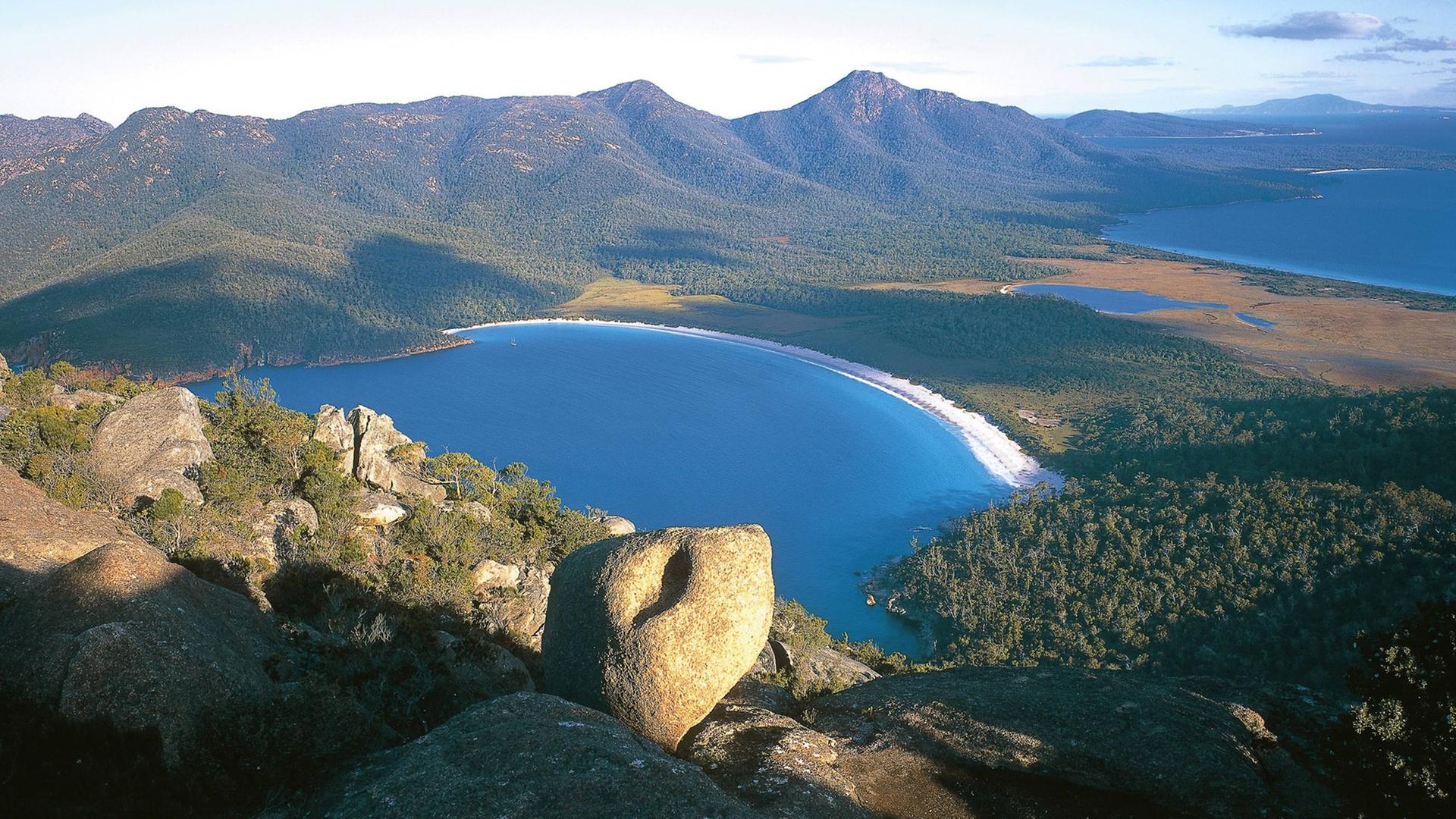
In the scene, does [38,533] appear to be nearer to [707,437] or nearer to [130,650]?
[130,650]

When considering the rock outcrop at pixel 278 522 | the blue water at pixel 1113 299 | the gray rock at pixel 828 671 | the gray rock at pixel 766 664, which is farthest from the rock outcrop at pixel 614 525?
the blue water at pixel 1113 299

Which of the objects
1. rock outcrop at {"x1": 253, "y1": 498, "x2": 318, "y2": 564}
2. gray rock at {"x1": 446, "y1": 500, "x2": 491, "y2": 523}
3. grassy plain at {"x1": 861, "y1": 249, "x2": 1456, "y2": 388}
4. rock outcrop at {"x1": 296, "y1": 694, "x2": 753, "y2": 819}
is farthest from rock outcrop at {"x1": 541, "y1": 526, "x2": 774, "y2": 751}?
grassy plain at {"x1": 861, "y1": 249, "x2": 1456, "y2": 388}

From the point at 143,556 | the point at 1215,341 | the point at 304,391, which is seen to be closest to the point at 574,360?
the point at 304,391

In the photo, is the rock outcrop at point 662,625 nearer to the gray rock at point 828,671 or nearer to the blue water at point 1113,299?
the gray rock at point 828,671

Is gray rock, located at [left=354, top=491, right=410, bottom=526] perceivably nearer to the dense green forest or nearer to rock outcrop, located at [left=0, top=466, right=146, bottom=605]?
rock outcrop, located at [left=0, top=466, right=146, bottom=605]

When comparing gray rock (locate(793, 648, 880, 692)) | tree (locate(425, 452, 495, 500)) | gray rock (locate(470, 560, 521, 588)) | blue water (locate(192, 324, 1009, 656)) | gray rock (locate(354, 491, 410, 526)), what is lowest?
blue water (locate(192, 324, 1009, 656))

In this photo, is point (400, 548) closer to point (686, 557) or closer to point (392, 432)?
point (392, 432)

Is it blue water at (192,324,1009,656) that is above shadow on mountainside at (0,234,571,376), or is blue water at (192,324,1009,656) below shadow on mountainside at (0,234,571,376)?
below
